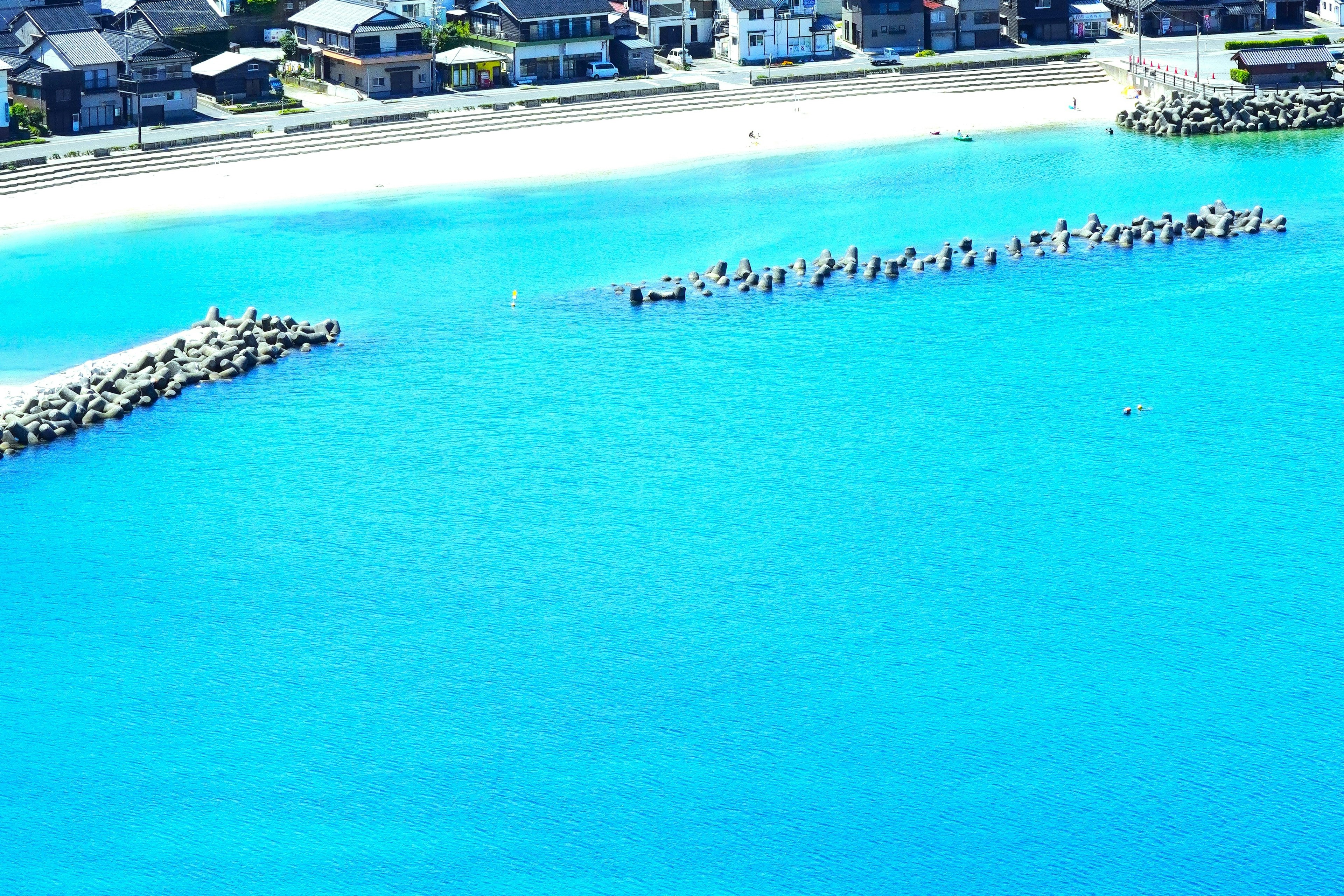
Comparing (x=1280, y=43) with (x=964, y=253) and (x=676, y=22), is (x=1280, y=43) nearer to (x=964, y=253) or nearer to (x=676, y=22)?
(x=676, y=22)

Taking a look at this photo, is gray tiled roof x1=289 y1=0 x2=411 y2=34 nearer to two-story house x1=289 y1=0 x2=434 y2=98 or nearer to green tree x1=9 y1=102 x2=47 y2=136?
two-story house x1=289 y1=0 x2=434 y2=98

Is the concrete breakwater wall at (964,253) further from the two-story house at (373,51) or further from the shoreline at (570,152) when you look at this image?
the two-story house at (373,51)

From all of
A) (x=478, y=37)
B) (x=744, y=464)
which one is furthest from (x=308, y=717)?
(x=478, y=37)

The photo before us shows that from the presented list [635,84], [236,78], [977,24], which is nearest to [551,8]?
[635,84]

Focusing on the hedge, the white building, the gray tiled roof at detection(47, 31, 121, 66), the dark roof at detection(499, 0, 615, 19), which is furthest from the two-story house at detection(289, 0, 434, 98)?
the hedge

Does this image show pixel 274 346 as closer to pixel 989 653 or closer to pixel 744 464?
pixel 744 464

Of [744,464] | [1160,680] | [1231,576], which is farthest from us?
[744,464]

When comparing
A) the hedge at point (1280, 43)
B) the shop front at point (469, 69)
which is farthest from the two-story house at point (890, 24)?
the shop front at point (469, 69)
